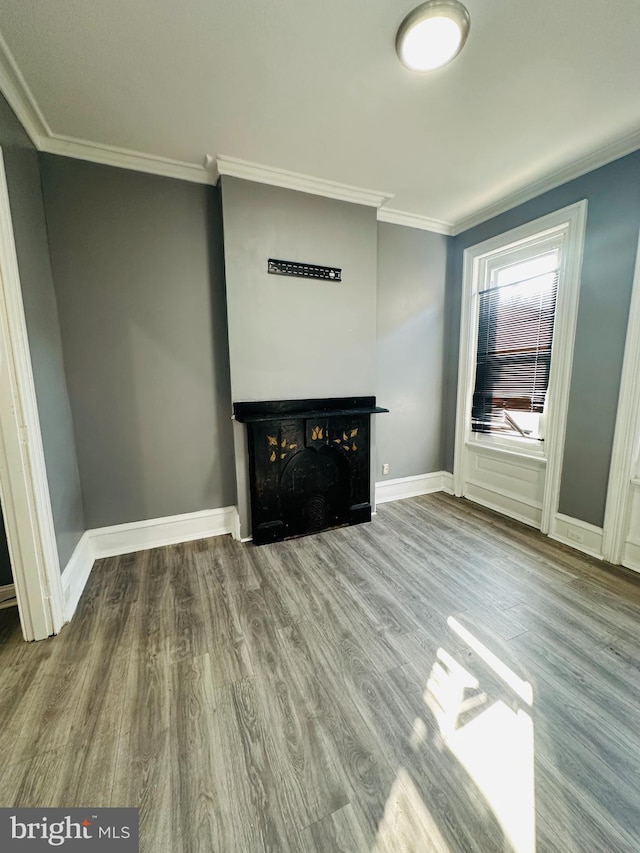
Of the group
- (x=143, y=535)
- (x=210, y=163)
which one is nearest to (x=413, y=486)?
(x=143, y=535)

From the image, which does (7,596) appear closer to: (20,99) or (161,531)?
(161,531)

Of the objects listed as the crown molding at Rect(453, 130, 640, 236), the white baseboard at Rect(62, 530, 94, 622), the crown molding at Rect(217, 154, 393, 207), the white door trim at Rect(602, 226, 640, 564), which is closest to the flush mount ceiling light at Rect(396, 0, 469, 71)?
the crown molding at Rect(217, 154, 393, 207)

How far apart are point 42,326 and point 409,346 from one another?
9.68 feet

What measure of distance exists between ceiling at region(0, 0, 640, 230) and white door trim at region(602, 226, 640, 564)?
105 centimetres

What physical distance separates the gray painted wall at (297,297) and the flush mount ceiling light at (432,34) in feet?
3.93

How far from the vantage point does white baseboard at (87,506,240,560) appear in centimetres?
243

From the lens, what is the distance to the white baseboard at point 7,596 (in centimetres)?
192

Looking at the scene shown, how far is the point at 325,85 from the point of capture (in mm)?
1663

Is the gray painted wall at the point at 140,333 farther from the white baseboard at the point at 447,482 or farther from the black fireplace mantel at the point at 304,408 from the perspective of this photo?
the white baseboard at the point at 447,482

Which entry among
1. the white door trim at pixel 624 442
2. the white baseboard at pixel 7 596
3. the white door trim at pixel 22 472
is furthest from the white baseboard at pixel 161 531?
the white door trim at pixel 624 442

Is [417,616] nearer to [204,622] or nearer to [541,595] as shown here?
[541,595]

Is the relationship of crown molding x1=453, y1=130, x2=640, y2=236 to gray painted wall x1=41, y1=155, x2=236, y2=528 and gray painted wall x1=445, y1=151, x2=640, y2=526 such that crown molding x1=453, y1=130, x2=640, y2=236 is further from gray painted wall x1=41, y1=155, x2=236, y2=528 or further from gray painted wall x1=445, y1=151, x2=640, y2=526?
gray painted wall x1=41, y1=155, x2=236, y2=528

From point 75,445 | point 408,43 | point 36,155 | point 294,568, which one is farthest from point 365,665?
point 36,155

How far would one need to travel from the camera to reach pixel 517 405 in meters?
2.97
